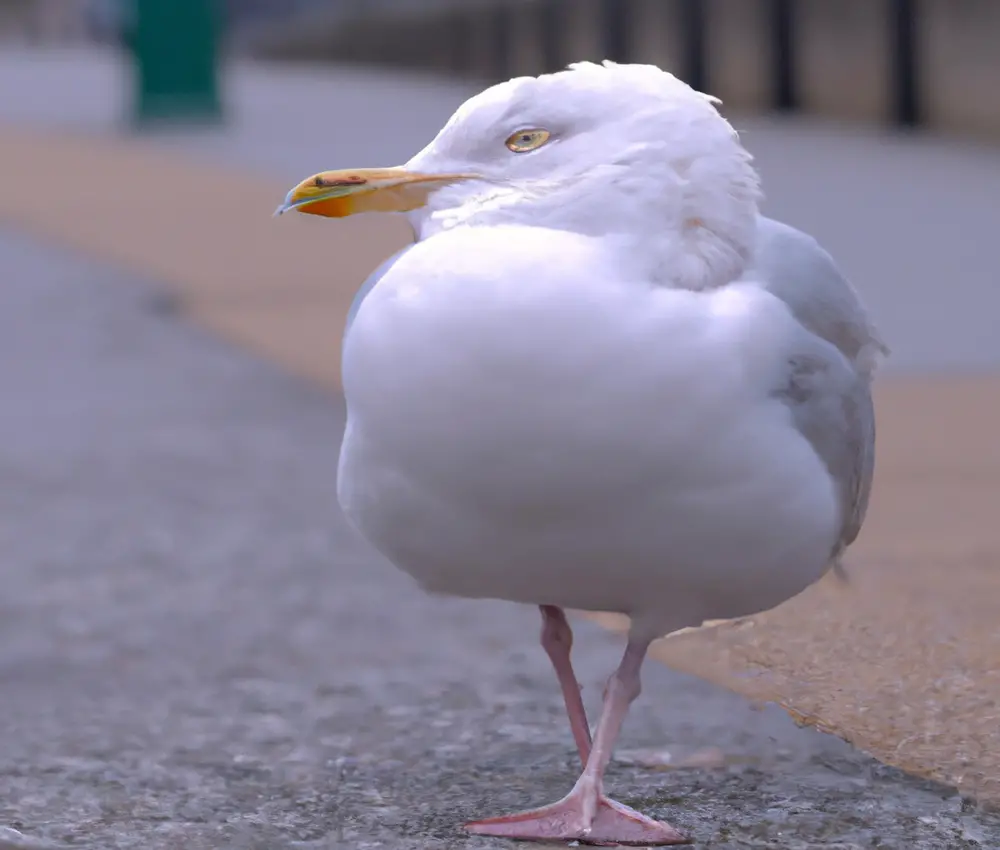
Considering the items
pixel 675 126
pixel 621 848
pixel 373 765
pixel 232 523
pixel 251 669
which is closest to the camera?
pixel 675 126

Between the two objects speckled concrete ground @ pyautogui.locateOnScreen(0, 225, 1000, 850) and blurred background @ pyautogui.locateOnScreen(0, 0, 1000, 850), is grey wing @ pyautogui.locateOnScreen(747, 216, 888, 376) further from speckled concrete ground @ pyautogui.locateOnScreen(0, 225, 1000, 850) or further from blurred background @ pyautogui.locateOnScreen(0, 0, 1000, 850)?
speckled concrete ground @ pyautogui.locateOnScreen(0, 225, 1000, 850)

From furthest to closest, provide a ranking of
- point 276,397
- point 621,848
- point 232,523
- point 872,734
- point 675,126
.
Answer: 1. point 276,397
2. point 232,523
3. point 872,734
4. point 621,848
5. point 675,126

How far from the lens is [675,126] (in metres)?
2.44

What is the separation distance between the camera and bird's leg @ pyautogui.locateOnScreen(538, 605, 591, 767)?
9.49 ft

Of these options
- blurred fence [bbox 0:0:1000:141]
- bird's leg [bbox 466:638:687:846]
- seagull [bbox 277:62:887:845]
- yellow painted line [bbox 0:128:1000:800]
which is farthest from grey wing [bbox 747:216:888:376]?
blurred fence [bbox 0:0:1000:141]

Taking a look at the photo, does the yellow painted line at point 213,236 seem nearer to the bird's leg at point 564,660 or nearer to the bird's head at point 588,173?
the bird's leg at point 564,660

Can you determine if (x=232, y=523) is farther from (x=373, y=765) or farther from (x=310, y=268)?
(x=310, y=268)

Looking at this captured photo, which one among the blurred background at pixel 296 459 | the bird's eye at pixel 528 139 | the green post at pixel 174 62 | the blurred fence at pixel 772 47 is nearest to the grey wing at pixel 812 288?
the blurred background at pixel 296 459

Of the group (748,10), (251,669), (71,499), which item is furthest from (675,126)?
(748,10)

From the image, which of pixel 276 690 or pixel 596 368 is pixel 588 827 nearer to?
pixel 596 368

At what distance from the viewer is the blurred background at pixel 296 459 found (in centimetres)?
326

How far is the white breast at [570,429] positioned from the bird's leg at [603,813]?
21cm

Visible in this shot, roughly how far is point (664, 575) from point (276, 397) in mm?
4766

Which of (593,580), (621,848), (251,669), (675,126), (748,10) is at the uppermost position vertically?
(675,126)
